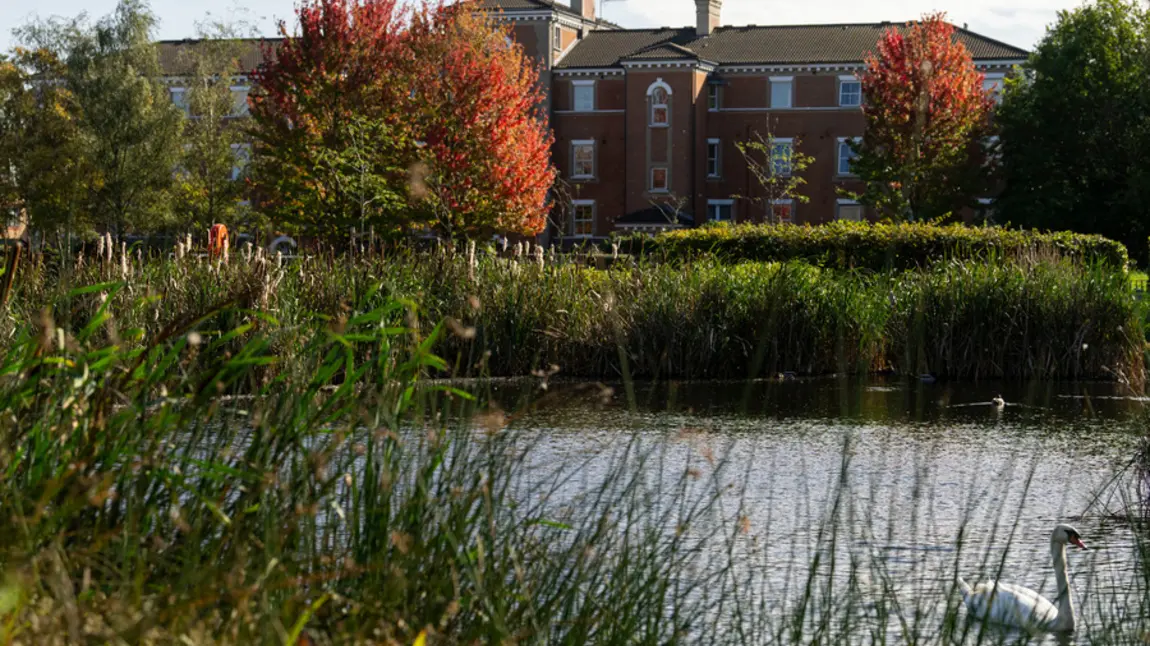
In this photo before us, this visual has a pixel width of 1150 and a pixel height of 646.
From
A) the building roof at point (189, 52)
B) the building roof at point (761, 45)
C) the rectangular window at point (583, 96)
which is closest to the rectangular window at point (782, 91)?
the building roof at point (761, 45)

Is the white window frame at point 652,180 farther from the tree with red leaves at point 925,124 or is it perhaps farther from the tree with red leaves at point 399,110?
the tree with red leaves at point 399,110

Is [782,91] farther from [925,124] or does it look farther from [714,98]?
[925,124]

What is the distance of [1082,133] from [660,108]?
14.2 metres

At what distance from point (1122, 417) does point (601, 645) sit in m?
8.43

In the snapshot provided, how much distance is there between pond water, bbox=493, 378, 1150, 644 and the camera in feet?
16.5

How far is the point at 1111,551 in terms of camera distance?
263 inches

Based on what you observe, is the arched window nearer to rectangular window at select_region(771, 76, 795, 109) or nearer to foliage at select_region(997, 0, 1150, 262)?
rectangular window at select_region(771, 76, 795, 109)

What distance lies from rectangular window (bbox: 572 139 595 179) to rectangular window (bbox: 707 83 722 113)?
429 cm

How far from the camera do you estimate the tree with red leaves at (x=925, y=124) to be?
41.4 metres

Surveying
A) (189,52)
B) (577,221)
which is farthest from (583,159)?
(189,52)

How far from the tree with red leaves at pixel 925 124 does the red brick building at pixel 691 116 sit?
7.46 meters

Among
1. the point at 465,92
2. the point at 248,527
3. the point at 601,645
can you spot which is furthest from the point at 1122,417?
the point at 465,92

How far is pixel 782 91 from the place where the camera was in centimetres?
5172

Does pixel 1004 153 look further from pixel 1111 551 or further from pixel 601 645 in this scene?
pixel 601 645
